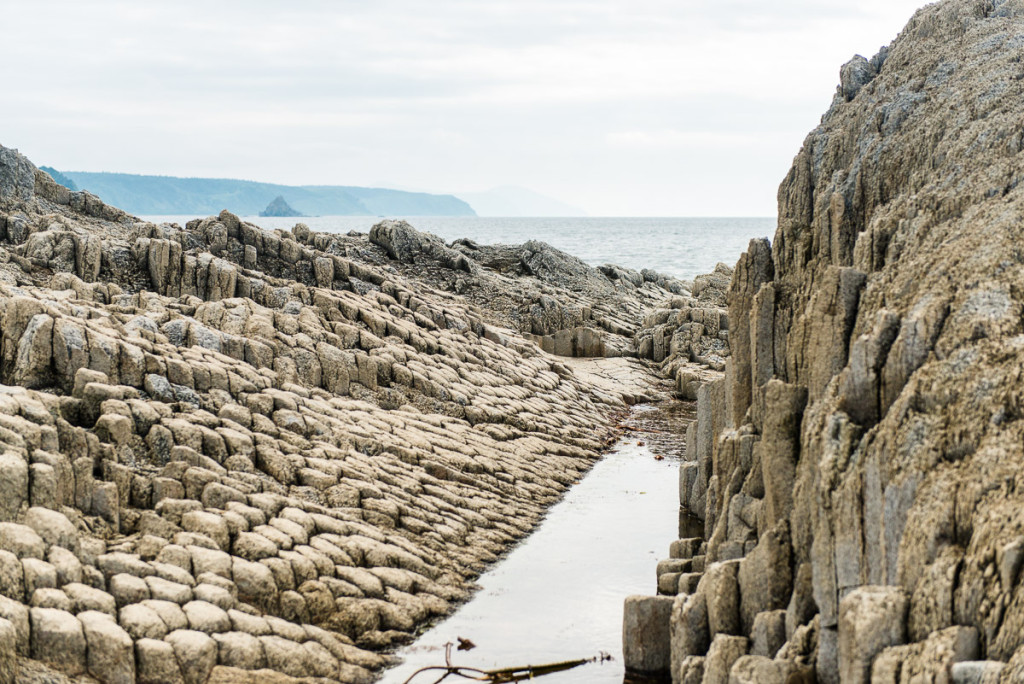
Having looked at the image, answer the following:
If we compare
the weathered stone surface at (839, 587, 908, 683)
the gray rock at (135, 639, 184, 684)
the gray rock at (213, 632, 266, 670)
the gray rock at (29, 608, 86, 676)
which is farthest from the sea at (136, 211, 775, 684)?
the weathered stone surface at (839, 587, 908, 683)

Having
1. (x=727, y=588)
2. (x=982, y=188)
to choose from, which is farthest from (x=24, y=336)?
(x=982, y=188)

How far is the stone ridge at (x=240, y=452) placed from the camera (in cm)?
1251

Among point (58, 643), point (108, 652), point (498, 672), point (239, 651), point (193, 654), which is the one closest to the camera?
point (58, 643)

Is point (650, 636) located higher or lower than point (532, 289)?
lower

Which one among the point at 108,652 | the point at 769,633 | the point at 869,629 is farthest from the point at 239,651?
the point at 869,629

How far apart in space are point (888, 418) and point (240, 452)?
1120 cm

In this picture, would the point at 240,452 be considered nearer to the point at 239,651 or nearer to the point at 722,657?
the point at 239,651

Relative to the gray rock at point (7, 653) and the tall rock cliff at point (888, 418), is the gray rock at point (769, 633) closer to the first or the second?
the tall rock cliff at point (888, 418)

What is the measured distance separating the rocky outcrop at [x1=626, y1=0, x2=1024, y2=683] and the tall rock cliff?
22mm

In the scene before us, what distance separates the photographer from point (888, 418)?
9109 mm

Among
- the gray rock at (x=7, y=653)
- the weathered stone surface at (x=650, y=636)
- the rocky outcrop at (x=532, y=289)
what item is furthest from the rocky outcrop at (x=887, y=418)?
the rocky outcrop at (x=532, y=289)

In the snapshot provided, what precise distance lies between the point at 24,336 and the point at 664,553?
11955mm

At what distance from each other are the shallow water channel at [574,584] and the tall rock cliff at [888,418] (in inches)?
91.3

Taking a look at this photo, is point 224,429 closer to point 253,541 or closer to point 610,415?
point 253,541
